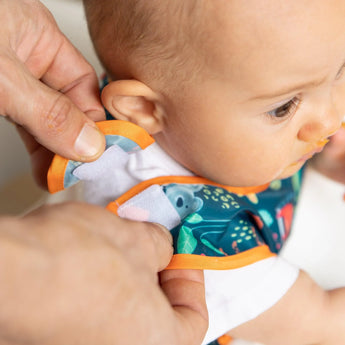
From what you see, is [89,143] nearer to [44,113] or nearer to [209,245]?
[44,113]

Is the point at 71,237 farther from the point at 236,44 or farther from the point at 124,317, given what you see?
the point at 236,44

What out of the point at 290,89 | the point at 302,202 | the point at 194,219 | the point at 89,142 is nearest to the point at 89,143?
Answer: the point at 89,142

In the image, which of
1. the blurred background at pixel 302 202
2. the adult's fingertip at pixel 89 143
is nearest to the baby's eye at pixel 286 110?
the adult's fingertip at pixel 89 143

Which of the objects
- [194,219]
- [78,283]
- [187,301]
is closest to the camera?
[78,283]

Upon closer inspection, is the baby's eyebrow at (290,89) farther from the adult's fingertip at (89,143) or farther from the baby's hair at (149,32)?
the adult's fingertip at (89,143)

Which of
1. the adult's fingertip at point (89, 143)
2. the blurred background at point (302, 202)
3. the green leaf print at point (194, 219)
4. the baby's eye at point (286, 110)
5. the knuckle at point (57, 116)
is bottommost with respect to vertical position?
the blurred background at point (302, 202)

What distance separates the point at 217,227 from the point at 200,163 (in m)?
0.11

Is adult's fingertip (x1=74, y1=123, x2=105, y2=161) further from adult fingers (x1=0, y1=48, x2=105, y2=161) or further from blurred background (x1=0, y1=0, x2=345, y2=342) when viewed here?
blurred background (x1=0, y1=0, x2=345, y2=342)

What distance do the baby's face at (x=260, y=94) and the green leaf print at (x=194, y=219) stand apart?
88mm

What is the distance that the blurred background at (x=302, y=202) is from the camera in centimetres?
99

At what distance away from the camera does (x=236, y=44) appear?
610mm

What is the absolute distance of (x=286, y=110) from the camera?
707 millimetres

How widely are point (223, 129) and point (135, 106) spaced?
17 cm

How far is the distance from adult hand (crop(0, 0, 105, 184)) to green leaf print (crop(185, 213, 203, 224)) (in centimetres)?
18
